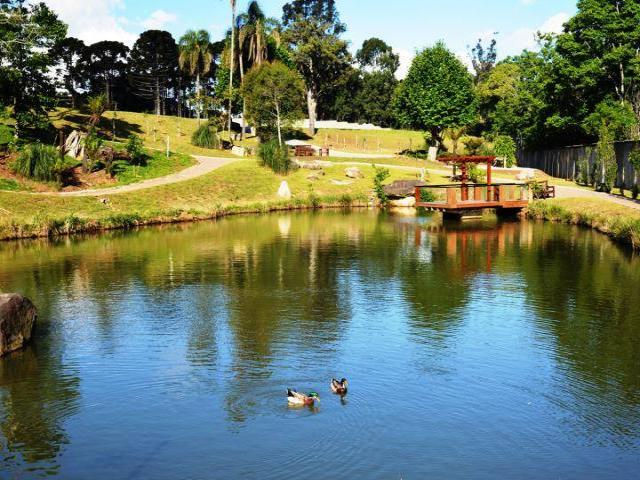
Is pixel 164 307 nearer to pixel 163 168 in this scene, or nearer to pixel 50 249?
pixel 50 249

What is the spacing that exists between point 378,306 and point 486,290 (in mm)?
5841

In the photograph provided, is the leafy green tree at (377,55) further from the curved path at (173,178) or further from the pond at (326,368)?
the pond at (326,368)

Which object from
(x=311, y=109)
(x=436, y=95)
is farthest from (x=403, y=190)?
(x=311, y=109)

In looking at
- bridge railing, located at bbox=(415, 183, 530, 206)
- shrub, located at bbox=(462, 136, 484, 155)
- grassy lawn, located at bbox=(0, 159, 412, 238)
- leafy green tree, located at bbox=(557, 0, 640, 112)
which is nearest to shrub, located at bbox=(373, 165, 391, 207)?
grassy lawn, located at bbox=(0, 159, 412, 238)

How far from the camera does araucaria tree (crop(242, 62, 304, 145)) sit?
270ft

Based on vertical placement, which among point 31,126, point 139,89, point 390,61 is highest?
point 390,61

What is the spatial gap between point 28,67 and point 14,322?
51.8 meters

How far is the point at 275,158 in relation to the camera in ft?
239

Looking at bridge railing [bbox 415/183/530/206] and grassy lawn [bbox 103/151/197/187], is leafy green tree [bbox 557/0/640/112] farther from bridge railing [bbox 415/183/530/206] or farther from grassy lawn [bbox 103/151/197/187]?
grassy lawn [bbox 103/151/197/187]

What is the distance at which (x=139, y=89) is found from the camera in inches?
4818

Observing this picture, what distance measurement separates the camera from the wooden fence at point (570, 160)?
61.2 metres

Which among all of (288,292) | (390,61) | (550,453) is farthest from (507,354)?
(390,61)

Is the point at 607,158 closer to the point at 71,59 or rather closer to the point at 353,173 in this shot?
the point at 353,173

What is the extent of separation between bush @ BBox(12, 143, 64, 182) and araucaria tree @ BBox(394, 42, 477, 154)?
5124 centimetres
